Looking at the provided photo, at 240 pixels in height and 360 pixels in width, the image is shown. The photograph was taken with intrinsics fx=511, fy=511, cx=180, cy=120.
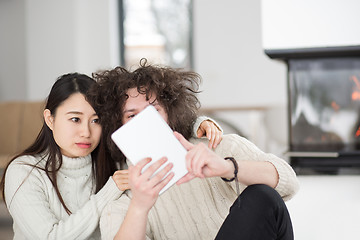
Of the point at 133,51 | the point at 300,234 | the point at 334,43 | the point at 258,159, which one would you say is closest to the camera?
the point at 258,159

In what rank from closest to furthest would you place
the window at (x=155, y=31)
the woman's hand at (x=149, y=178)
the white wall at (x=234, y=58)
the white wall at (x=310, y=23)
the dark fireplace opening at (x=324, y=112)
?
the woman's hand at (x=149, y=178)
the white wall at (x=310, y=23)
the dark fireplace opening at (x=324, y=112)
the white wall at (x=234, y=58)
the window at (x=155, y=31)

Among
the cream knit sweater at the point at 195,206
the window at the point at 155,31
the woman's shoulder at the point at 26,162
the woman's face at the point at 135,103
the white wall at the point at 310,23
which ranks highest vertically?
the window at the point at 155,31

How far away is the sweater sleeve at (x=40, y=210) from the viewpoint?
1419mm

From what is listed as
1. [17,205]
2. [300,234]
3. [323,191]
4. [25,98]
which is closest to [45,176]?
[17,205]

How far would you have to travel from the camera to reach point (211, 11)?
5.41 m

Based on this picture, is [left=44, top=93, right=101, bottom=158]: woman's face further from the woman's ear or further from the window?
the window

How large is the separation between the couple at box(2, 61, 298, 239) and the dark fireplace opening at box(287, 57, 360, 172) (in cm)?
118

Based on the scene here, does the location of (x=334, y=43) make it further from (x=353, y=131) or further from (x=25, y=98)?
(x=25, y=98)

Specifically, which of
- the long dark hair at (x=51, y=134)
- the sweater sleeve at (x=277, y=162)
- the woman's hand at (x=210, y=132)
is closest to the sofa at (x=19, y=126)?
the long dark hair at (x=51, y=134)

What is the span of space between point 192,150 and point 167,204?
40cm

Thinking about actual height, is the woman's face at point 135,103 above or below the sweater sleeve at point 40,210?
above

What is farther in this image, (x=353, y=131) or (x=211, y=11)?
(x=211, y=11)

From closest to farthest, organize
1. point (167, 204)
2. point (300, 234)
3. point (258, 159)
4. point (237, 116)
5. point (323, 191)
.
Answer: point (258, 159) < point (167, 204) < point (300, 234) < point (323, 191) < point (237, 116)

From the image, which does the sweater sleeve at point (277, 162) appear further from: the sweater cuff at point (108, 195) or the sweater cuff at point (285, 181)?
the sweater cuff at point (108, 195)
